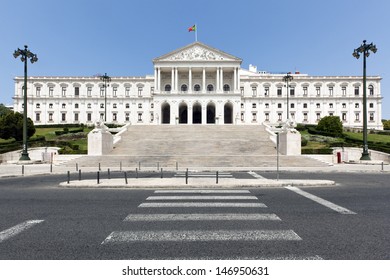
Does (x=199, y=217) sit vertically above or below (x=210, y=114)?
below

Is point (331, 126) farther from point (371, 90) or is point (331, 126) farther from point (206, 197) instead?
point (371, 90)

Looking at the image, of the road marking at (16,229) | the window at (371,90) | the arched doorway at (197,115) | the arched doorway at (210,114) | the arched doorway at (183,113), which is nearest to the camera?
the road marking at (16,229)

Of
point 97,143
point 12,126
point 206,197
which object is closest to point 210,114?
point 12,126

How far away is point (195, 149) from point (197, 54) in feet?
159

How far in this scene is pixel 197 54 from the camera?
74500 mm

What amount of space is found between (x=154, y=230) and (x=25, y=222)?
11.6ft

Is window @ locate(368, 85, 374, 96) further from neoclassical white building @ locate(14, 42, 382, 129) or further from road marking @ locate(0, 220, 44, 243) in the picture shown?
road marking @ locate(0, 220, 44, 243)

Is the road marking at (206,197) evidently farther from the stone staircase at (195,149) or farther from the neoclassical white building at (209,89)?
the neoclassical white building at (209,89)

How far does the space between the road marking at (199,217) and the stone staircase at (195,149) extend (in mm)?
13135

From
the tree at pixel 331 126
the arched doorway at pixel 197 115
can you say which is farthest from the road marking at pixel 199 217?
the arched doorway at pixel 197 115

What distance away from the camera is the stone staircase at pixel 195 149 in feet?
83.3

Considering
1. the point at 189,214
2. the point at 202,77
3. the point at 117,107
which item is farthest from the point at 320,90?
the point at 189,214


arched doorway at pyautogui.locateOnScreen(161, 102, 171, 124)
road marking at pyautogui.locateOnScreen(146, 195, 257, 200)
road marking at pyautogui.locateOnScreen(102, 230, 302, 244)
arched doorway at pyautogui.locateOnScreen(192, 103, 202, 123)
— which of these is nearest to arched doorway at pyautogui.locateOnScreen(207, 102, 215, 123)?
arched doorway at pyautogui.locateOnScreen(192, 103, 202, 123)

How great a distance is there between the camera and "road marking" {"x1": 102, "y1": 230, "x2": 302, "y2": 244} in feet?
18.6
